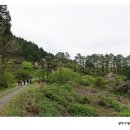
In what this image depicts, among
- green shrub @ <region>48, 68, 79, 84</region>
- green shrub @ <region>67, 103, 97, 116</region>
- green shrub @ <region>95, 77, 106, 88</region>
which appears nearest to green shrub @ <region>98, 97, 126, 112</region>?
green shrub @ <region>67, 103, 97, 116</region>

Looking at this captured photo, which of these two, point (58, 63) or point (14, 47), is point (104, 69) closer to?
point (58, 63)

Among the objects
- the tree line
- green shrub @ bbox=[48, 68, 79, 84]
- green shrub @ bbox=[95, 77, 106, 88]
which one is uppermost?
the tree line

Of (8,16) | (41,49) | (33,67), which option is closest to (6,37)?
(8,16)

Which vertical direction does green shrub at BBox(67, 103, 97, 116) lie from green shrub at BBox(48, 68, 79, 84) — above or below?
below

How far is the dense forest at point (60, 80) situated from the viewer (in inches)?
1133

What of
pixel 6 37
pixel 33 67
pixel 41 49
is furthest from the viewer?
pixel 41 49

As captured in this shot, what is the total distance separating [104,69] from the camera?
73.0 metres

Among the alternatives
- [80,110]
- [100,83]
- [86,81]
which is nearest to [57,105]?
[80,110]

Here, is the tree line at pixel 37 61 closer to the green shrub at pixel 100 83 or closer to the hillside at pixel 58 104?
the green shrub at pixel 100 83

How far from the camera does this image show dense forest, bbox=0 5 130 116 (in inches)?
1133

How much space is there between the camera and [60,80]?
51.1 m

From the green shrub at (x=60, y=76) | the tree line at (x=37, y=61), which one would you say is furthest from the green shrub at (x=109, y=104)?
the green shrub at (x=60, y=76)

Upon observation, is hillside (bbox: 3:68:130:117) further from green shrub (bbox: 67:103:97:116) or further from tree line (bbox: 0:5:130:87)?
tree line (bbox: 0:5:130:87)

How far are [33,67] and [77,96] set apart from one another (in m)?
22.9
